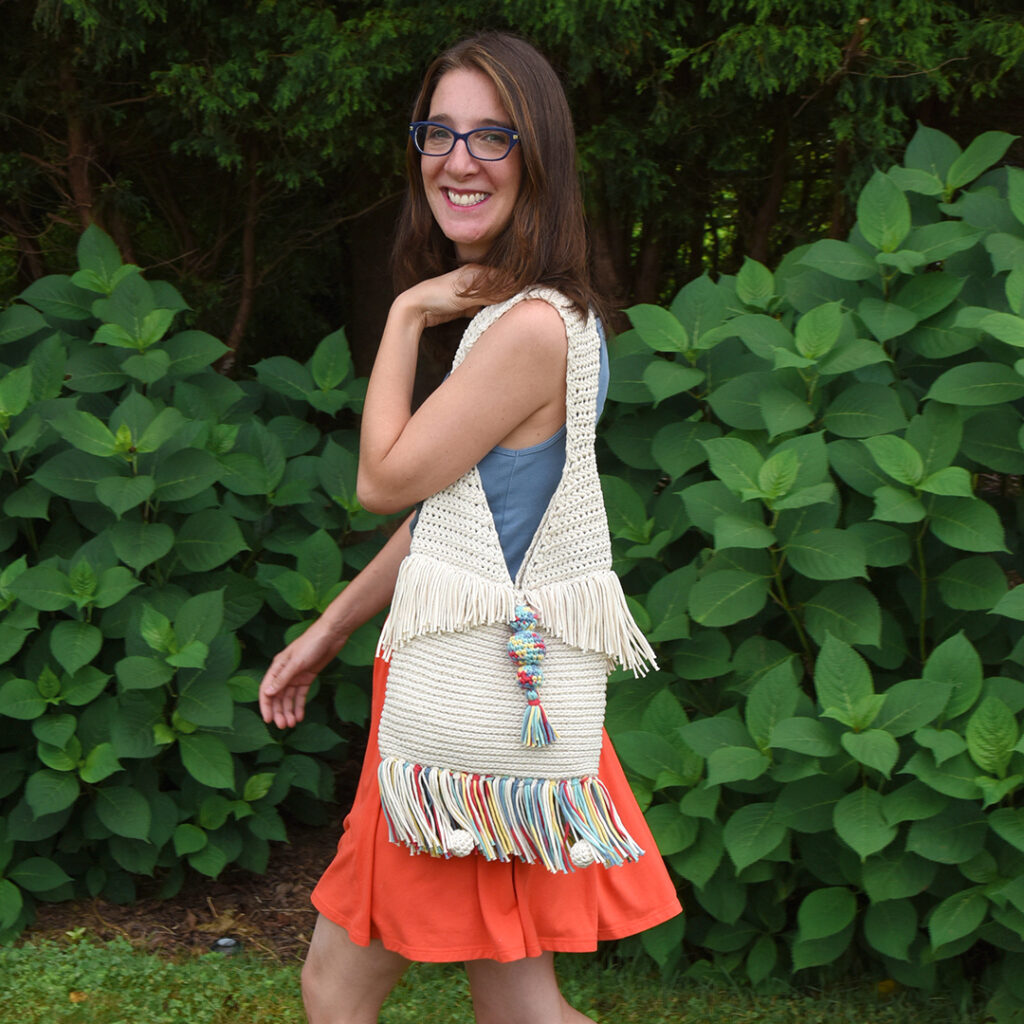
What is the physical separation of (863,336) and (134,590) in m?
2.13

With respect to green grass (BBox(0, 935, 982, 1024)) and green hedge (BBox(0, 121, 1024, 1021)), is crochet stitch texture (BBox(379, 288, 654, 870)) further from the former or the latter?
green grass (BBox(0, 935, 982, 1024))

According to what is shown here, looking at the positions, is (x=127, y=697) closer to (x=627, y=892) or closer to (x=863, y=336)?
(x=627, y=892)

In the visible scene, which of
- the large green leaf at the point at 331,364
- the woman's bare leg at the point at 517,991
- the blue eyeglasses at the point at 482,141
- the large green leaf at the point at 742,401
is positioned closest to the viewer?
the blue eyeglasses at the point at 482,141

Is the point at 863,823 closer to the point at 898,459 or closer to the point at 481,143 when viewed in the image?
the point at 898,459

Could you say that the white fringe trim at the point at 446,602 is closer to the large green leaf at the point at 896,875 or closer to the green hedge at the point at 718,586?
the green hedge at the point at 718,586

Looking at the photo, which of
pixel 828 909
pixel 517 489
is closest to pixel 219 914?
pixel 828 909

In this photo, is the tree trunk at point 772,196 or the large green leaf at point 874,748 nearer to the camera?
the large green leaf at point 874,748

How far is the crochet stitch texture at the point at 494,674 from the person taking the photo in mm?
1984

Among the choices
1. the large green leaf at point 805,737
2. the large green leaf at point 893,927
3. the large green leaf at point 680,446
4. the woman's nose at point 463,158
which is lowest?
the large green leaf at point 893,927

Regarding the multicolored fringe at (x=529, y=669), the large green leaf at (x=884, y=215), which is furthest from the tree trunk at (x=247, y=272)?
the multicolored fringe at (x=529, y=669)

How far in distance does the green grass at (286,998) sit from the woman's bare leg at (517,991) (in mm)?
1162

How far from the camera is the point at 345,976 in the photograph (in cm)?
223

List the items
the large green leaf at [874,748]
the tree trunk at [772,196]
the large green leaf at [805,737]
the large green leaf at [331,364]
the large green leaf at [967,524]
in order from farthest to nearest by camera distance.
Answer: the tree trunk at [772,196]
the large green leaf at [331,364]
the large green leaf at [967,524]
the large green leaf at [805,737]
the large green leaf at [874,748]

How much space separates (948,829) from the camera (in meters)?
3.02
